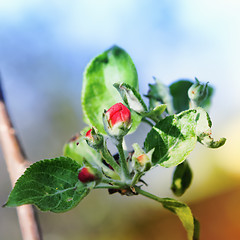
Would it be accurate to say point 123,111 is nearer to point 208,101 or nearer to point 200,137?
Answer: point 200,137

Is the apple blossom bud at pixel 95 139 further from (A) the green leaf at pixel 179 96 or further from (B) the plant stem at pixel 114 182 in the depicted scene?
(A) the green leaf at pixel 179 96

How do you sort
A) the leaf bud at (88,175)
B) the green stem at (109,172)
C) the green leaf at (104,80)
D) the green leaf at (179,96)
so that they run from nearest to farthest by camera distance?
the leaf bud at (88,175), the green stem at (109,172), the green leaf at (104,80), the green leaf at (179,96)

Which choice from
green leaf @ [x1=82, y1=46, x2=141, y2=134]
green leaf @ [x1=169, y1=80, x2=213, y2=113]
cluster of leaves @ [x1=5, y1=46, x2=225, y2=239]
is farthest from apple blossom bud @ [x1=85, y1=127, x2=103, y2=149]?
green leaf @ [x1=169, y1=80, x2=213, y2=113]

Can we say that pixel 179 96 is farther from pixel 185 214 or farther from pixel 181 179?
pixel 185 214

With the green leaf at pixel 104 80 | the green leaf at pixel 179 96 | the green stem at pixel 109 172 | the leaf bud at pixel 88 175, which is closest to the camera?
the leaf bud at pixel 88 175

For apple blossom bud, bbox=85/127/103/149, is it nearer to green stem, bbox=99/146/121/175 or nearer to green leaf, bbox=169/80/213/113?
green stem, bbox=99/146/121/175

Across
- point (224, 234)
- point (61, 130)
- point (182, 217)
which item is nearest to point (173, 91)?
point (182, 217)

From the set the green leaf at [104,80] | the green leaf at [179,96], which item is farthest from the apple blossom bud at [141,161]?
the green leaf at [179,96]
